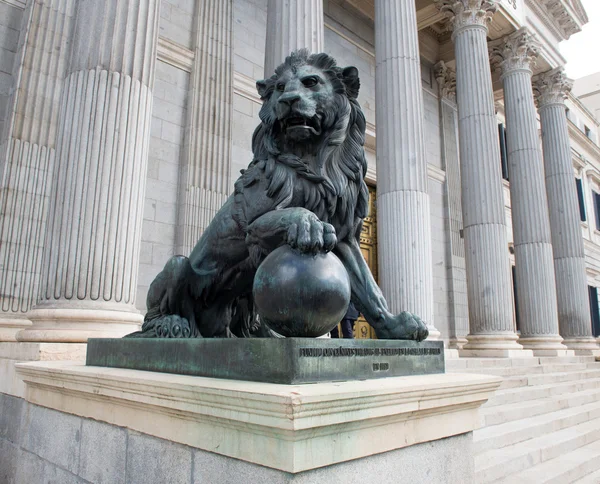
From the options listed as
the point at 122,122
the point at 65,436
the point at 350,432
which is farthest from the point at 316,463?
the point at 122,122

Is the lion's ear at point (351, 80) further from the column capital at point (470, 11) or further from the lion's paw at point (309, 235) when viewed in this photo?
the column capital at point (470, 11)

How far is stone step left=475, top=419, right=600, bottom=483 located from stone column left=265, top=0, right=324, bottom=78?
6432 millimetres

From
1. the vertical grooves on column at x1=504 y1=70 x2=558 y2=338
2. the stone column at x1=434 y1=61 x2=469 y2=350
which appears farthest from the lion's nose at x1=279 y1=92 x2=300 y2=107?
the stone column at x1=434 y1=61 x2=469 y2=350

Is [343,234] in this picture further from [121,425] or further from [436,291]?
[436,291]

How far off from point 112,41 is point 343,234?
4.42 m

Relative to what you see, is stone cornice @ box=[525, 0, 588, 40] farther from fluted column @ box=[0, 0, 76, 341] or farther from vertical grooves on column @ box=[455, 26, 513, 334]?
fluted column @ box=[0, 0, 76, 341]

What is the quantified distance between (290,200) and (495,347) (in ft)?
34.9

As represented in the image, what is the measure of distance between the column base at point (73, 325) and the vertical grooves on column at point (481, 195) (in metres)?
9.79

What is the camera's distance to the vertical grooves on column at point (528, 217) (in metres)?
14.1

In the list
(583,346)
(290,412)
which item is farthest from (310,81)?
(583,346)

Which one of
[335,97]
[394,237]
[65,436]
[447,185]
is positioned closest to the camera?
[335,97]

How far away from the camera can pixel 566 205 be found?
17547 mm

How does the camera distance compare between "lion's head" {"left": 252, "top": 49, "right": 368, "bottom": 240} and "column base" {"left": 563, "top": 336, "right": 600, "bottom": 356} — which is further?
"column base" {"left": 563, "top": 336, "right": 600, "bottom": 356}

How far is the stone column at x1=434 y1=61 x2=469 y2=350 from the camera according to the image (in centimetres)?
1705
